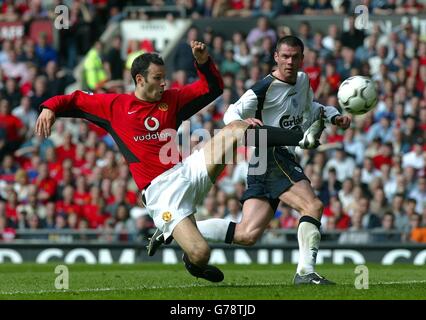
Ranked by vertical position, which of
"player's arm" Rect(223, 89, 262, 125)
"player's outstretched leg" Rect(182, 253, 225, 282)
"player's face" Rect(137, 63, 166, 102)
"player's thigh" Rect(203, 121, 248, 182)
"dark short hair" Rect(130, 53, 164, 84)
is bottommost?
"player's outstretched leg" Rect(182, 253, 225, 282)

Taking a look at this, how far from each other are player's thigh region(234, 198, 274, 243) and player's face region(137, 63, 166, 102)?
144 centimetres

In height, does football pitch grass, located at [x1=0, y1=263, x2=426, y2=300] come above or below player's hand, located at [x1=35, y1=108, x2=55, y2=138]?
below

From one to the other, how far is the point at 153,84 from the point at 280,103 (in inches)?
50.9

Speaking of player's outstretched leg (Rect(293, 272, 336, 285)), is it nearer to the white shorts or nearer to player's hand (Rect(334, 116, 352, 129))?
the white shorts

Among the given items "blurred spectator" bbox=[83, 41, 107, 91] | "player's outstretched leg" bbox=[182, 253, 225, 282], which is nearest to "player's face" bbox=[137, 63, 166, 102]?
"player's outstretched leg" bbox=[182, 253, 225, 282]

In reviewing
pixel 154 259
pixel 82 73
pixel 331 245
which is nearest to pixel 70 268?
pixel 154 259

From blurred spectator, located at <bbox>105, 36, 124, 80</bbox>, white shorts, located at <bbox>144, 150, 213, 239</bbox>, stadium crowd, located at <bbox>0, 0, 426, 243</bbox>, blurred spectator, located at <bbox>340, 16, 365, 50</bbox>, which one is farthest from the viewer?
blurred spectator, located at <bbox>105, 36, 124, 80</bbox>

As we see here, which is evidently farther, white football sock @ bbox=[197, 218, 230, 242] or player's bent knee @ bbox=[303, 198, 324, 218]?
white football sock @ bbox=[197, 218, 230, 242]

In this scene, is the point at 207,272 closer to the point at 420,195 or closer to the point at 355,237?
the point at 355,237

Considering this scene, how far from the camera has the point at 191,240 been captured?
34.7 ft

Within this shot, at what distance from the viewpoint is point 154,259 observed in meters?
18.5

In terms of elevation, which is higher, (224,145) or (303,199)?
(224,145)

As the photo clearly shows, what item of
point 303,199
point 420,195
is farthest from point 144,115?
point 420,195

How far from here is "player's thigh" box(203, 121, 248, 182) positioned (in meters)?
10.5
